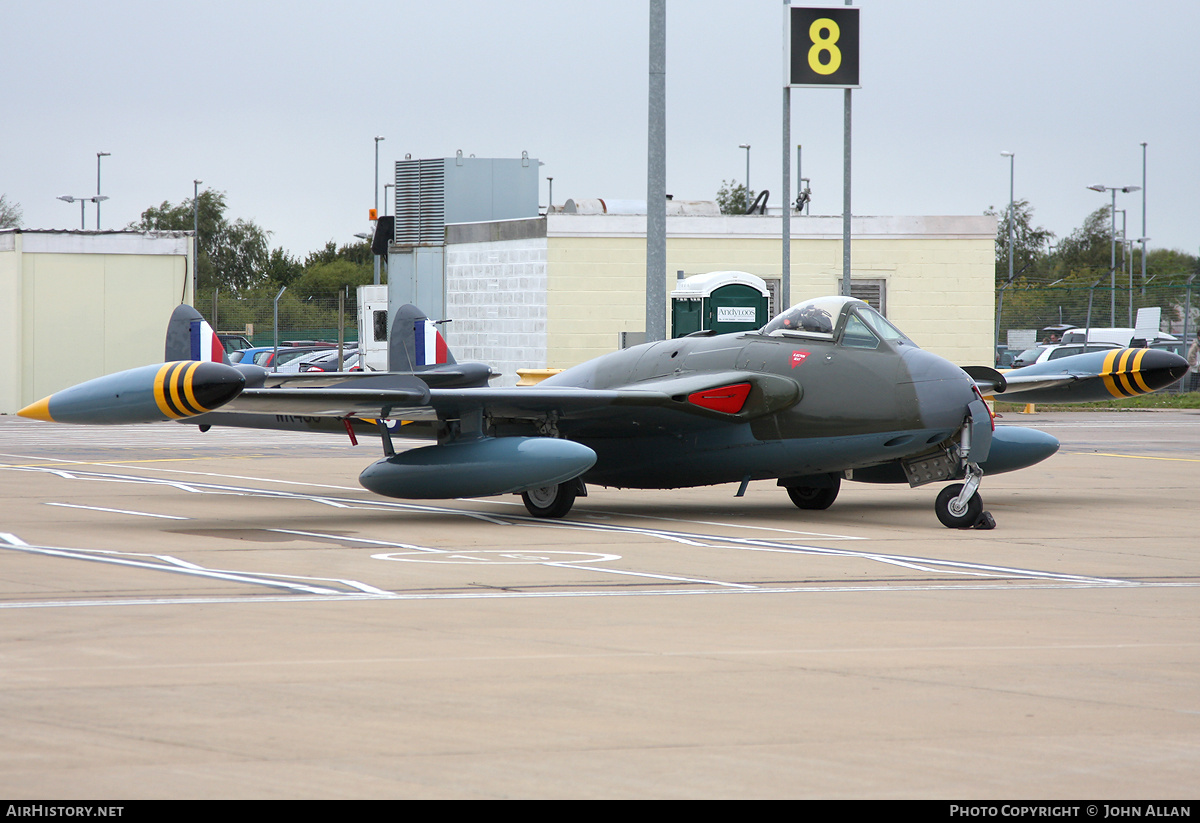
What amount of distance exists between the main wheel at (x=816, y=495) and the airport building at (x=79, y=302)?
87.8 feet

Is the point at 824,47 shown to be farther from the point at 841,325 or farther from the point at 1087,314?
the point at 1087,314

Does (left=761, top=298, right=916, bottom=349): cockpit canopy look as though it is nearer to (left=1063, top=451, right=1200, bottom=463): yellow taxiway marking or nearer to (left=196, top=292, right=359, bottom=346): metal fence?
(left=1063, top=451, right=1200, bottom=463): yellow taxiway marking

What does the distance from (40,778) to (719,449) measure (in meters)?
11.0

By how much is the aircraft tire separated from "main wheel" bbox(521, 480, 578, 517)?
4004 mm

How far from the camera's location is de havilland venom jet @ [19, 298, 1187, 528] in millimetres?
14188

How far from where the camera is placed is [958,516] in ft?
46.1

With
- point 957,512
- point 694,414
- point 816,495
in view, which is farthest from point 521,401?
point 957,512

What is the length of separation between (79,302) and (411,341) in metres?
25.4

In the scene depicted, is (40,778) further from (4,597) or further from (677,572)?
(677,572)

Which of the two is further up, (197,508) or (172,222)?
(172,222)

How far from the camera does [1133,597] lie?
31.7 feet

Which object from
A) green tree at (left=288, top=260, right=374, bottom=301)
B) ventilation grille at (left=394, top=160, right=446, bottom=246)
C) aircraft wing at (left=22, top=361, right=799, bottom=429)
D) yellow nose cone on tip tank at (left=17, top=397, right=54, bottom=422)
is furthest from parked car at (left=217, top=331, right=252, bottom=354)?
yellow nose cone on tip tank at (left=17, top=397, right=54, bottom=422)
